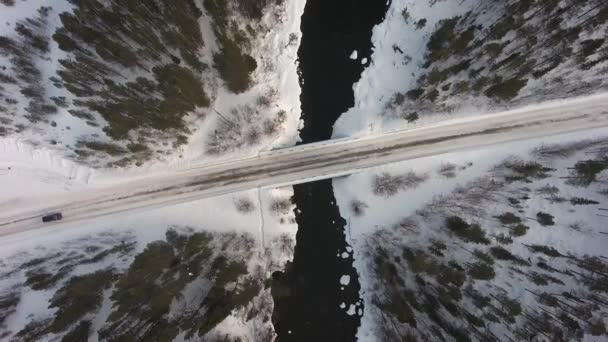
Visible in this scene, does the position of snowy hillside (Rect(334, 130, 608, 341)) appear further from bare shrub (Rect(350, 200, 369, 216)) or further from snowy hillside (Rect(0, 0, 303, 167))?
snowy hillside (Rect(0, 0, 303, 167))

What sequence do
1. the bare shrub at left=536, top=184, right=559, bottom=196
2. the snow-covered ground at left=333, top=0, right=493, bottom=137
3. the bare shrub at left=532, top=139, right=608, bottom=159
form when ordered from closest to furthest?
the bare shrub at left=532, top=139, right=608, bottom=159 → the bare shrub at left=536, top=184, right=559, bottom=196 → the snow-covered ground at left=333, top=0, right=493, bottom=137

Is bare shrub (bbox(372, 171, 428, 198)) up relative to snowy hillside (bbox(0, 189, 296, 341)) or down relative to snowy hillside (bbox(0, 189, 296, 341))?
up

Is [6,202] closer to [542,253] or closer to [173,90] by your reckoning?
[173,90]

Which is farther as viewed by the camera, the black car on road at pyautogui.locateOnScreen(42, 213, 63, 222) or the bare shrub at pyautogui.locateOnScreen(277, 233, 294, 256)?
the bare shrub at pyautogui.locateOnScreen(277, 233, 294, 256)

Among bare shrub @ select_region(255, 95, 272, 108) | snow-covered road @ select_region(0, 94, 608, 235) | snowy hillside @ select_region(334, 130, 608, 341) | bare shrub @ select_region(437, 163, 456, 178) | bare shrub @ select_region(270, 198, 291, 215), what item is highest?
bare shrub @ select_region(255, 95, 272, 108)

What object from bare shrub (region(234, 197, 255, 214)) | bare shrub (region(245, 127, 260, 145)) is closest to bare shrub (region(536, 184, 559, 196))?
bare shrub (region(245, 127, 260, 145))

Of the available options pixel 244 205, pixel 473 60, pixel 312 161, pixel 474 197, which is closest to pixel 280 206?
pixel 244 205

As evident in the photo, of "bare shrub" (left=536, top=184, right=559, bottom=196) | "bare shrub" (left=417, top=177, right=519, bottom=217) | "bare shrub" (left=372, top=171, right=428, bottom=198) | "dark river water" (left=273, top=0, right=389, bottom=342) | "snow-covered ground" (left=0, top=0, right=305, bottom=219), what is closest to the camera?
"snow-covered ground" (left=0, top=0, right=305, bottom=219)

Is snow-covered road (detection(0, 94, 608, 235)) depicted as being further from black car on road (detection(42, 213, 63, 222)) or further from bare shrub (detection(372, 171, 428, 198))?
bare shrub (detection(372, 171, 428, 198))

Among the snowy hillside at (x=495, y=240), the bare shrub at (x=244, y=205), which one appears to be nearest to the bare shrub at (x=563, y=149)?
the snowy hillside at (x=495, y=240)
